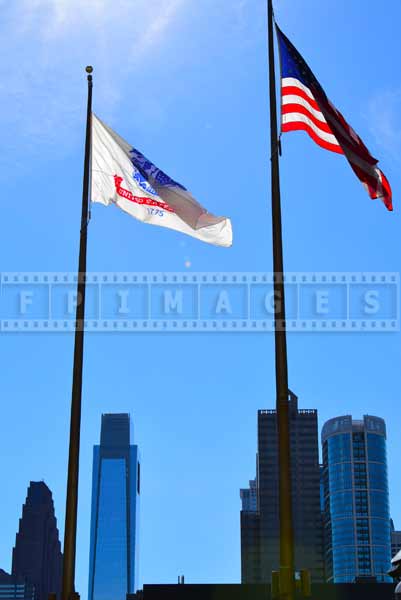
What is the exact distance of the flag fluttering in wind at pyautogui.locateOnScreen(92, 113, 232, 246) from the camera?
1920 centimetres

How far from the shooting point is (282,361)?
15180 millimetres

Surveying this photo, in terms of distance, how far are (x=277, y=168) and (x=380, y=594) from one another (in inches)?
2342

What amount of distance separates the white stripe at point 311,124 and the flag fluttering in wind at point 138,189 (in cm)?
249

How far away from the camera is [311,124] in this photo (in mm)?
17844

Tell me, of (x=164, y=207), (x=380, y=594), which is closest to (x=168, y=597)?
(x=380, y=594)

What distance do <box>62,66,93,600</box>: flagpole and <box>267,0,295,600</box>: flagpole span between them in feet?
11.7

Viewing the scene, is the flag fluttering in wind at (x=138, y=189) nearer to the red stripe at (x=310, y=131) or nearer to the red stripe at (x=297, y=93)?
the red stripe at (x=310, y=131)

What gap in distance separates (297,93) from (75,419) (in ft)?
23.4

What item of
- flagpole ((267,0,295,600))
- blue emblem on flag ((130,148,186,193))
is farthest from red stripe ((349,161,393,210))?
blue emblem on flag ((130,148,186,193))

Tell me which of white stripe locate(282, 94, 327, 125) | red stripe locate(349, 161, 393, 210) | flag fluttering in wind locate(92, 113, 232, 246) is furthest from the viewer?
flag fluttering in wind locate(92, 113, 232, 246)

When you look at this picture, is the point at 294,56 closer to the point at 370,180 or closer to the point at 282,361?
the point at 370,180

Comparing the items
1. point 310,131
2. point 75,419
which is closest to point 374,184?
point 310,131

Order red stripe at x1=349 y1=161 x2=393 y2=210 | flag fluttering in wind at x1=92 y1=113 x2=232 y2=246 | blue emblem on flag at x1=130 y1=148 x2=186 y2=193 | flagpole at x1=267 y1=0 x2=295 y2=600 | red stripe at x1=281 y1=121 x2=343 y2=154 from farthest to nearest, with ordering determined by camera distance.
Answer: blue emblem on flag at x1=130 y1=148 x2=186 y2=193, flag fluttering in wind at x1=92 y1=113 x2=232 y2=246, red stripe at x1=349 y1=161 x2=393 y2=210, red stripe at x1=281 y1=121 x2=343 y2=154, flagpole at x1=267 y1=0 x2=295 y2=600

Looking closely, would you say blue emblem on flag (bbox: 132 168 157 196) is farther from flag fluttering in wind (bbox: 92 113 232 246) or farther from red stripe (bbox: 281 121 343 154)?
red stripe (bbox: 281 121 343 154)
